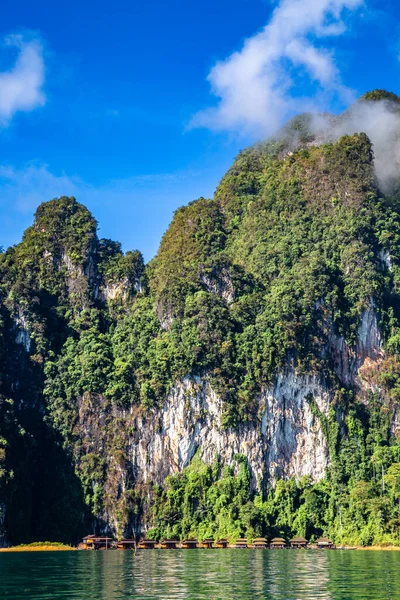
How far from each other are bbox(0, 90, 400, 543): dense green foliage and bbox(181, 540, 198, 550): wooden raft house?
2229 millimetres

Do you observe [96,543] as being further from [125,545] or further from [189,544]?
[189,544]

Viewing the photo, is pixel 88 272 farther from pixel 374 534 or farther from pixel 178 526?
pixel 374 534

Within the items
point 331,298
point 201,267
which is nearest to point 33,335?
point 201,267

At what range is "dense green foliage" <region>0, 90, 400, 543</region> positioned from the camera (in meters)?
79.6

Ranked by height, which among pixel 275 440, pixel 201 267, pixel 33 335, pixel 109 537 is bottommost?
pixel 109 537

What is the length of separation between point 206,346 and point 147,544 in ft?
70.2

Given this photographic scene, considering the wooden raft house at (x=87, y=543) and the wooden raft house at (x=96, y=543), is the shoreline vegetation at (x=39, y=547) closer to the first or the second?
the wooden raft house at (x=87, y=543)

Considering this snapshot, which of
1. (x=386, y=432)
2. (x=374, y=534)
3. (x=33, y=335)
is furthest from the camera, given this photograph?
(x=33, y=335)

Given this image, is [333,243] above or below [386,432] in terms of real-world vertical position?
above

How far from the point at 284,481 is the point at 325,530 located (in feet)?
21.9

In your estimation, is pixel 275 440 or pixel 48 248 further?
pixel 48 248

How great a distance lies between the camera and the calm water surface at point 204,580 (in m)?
27.8

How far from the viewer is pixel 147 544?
7538 centimetres

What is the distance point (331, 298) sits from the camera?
291 ft
